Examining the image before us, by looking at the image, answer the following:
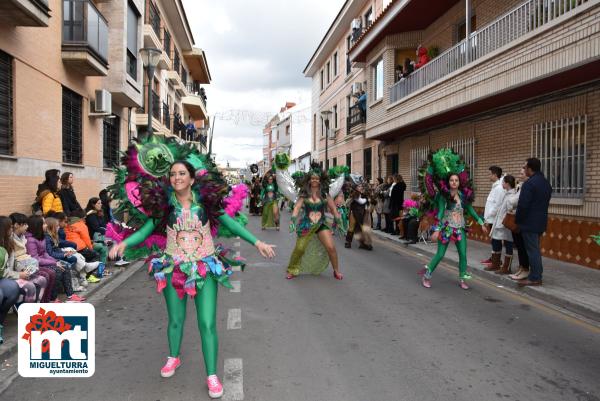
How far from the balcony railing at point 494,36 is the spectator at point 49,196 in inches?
383

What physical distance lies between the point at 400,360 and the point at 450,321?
1.61 metres

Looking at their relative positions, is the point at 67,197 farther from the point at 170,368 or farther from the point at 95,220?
the point at 170,368

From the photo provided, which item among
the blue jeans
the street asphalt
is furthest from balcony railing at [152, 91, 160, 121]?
the blue jeans

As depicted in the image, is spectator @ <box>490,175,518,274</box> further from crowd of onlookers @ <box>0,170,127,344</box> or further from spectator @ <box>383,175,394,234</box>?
crowd of onlookers @ <box>0,170,127,344</box>

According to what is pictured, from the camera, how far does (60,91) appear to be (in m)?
11.8

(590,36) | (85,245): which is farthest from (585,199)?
(85,245)

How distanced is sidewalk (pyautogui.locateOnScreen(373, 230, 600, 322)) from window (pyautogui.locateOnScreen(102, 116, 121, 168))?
10853 mm

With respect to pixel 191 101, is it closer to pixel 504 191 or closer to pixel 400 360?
pixel 504 191

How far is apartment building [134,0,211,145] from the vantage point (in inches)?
861

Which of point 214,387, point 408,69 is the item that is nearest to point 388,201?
point 408,69

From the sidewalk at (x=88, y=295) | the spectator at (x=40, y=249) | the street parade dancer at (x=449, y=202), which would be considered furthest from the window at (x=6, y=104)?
the street parade dancer at (x=449, y=202)

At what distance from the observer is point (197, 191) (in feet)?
13.4

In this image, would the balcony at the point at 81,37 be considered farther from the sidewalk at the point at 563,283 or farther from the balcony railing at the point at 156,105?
the balcony railing at the point at 156,105

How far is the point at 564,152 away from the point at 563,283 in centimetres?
405
